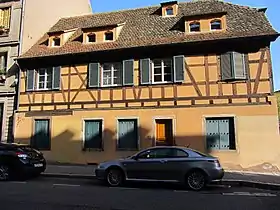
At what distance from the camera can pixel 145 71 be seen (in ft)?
54.7

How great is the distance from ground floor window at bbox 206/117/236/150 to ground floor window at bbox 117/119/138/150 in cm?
378

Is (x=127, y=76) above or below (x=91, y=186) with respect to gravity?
above

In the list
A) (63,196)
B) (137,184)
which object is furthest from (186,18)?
(63,196)

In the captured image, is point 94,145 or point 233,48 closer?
point 233,48

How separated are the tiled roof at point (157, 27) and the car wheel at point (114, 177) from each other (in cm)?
798

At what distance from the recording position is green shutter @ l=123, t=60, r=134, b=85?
16.8 meters

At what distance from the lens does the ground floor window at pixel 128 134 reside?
648 inches

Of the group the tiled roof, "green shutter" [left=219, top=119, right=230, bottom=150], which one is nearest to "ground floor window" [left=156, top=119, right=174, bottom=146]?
"green shutter" [left=219, top=119, right=230, bottom=150]

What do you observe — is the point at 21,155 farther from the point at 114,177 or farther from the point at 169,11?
the point at 169,11

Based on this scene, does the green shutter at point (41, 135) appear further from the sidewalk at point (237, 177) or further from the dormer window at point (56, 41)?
the dormer window at point (56, 41)

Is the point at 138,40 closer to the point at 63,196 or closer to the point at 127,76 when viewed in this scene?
the point at 127,76

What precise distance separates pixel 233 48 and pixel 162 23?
4874 mm

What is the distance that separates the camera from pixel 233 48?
15727mm

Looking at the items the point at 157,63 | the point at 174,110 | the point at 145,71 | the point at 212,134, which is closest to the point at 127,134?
the point at 174,110
